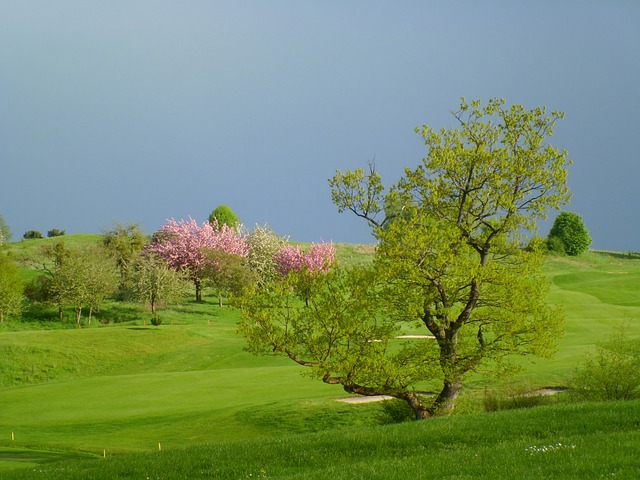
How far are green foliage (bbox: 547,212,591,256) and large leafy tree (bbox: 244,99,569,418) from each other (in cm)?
7442

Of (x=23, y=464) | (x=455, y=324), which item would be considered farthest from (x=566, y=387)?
(x=23, y=464)

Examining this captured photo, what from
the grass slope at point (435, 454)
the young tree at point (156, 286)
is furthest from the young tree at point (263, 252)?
the grass slope at point (435, 454)

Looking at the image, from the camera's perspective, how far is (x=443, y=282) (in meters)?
20.9

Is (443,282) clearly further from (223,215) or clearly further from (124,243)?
(223,215)

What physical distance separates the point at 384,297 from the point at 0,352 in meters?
31.6

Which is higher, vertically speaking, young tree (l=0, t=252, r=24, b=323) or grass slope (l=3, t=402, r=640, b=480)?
young tree (l=0, t=252, r=24, b=323)

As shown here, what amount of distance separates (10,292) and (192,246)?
A: 18715 mm

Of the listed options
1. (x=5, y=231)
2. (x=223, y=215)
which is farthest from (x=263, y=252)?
(x=5, y=231)

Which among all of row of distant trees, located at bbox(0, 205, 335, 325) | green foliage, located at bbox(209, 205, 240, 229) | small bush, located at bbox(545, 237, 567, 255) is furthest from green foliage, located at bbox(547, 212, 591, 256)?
green foliage, located at bbox(209, 205, 240, 229)

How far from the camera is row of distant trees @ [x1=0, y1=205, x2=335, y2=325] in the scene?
57.5m

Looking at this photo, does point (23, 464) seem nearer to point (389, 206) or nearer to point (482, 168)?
point (389, 206)

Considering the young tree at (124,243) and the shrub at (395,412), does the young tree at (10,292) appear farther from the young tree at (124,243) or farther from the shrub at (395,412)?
the shrub at (395,412)

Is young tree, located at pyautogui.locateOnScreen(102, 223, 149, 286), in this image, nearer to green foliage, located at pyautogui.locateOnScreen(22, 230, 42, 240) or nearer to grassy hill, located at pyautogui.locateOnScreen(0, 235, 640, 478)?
grassy hill, located at pyautogui.locateOnScreen(0, 235, 640, 478)

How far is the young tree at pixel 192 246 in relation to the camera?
228 feet
